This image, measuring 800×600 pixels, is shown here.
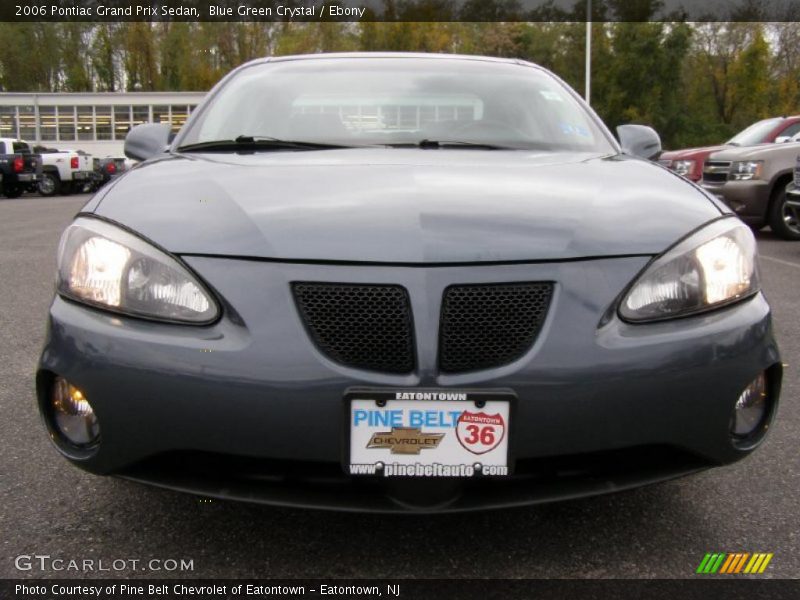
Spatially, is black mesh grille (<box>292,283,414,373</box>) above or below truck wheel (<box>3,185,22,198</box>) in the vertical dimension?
above

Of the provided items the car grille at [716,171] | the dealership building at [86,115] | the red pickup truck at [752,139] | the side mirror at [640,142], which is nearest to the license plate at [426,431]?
the side mirror at [640,142]

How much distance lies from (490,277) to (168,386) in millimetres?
707

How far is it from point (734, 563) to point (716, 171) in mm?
9049

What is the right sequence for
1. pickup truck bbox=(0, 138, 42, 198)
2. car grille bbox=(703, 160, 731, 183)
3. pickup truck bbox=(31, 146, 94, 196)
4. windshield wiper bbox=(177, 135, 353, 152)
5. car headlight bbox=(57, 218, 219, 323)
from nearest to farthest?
car headlight bbox=(57, 218, 219, 323) < windshield wiper bbox=(177, 135, 353, 152) < car grille bbox=(703, 160, 731, 183) < pickup truck bbox=(0, 138, 42, 198) < pickup truck bbox=(31, 146, 94, 196)

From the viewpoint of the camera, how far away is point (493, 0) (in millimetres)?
53938

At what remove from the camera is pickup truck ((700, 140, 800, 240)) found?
9461 mm

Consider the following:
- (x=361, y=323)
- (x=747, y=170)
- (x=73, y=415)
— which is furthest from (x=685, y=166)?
(x=73, y=415)

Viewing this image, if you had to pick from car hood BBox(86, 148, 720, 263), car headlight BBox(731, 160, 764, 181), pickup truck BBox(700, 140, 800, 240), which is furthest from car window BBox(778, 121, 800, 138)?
car hood BBox(86, 148, 720, 263)

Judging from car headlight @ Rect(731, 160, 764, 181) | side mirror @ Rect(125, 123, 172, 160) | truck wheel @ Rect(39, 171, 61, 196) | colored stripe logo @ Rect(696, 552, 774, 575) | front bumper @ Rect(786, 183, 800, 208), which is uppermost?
side mirror @ Rect(125, 123, 172, 160)

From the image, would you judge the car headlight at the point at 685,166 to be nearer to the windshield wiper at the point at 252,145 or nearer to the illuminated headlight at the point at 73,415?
the windshield wiper at the point at 252,145

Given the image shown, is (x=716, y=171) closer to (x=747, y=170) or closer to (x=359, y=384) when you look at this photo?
(x=747, y=170)

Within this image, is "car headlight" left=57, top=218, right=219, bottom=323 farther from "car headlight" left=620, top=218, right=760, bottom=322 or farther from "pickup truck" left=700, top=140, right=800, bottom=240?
"pickup truck" left=700, top=140, right=800, bottom=240

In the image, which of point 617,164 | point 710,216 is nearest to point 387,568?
point 710,216

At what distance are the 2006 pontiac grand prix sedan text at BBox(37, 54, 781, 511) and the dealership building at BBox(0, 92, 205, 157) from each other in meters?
44.7
